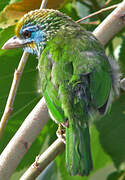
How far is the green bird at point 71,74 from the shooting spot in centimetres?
241

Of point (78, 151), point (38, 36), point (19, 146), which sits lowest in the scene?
point (78, 151)

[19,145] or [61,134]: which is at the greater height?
[19,145]

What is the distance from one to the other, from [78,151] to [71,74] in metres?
0.47

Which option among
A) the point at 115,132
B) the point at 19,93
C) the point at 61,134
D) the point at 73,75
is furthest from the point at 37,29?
the point at 115,132

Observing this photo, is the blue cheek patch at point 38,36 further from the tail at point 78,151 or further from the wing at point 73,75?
the tail at point 78,151

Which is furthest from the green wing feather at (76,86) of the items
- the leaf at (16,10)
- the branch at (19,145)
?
the leaf at (16,10)

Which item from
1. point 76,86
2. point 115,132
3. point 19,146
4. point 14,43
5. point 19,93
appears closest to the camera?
point 19,146

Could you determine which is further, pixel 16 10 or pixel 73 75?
pixel 16 10

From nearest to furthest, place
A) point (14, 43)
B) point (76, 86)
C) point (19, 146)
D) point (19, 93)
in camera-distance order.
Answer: point (19, 146) → point (76, 86) → point (14, 43) → point (19, 93)

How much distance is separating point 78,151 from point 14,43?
36.1 inches

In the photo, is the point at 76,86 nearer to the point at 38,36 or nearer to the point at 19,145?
the point at 19,145

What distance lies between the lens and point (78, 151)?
2.36 metres

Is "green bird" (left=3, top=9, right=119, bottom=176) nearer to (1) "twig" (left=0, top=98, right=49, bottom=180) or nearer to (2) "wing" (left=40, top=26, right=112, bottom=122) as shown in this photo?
(2) "wing" (left=40, top=26, right=112, bottom=122)

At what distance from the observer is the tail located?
7.55 ft
